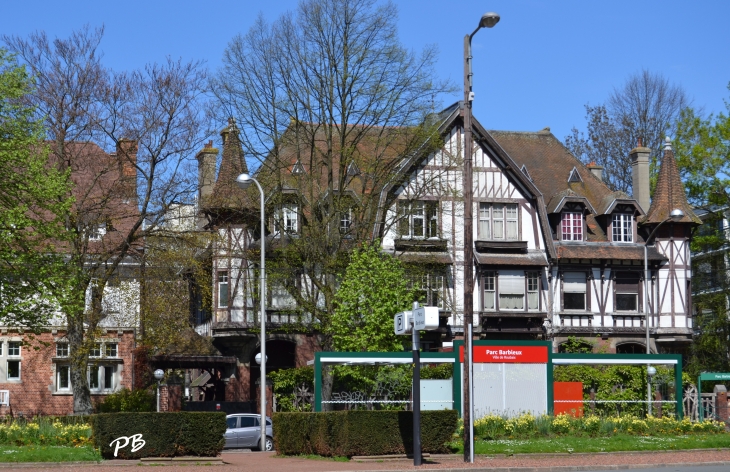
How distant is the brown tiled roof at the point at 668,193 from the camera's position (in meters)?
49.6

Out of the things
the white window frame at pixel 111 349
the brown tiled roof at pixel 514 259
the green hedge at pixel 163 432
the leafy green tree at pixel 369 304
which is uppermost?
the brown tiled roof at pixel 514 259

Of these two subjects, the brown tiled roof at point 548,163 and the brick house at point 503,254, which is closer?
the brick house at point 503,254

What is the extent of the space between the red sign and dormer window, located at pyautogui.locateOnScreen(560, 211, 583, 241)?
18891 millimetres

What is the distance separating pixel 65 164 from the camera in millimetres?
37531

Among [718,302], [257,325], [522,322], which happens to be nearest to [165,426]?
[257,325]

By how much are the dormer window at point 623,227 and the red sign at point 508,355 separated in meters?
20.3

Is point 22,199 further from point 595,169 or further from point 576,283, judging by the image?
point 595,169

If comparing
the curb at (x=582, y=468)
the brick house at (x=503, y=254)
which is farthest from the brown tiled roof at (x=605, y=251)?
the curb at (x=582, y=468)

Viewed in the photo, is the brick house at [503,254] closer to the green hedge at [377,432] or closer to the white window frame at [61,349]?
the white window frame at [61,349]

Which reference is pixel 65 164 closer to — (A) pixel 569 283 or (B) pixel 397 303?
(B) pixel 397 303

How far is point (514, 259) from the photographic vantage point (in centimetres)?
4772

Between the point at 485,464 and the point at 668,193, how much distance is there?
98.7ft

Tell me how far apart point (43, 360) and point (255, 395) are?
9087 millimetres

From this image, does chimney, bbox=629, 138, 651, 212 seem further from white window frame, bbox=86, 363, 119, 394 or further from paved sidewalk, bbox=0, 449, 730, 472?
paved sidewalk, bbox=0, 449, 730, 472
